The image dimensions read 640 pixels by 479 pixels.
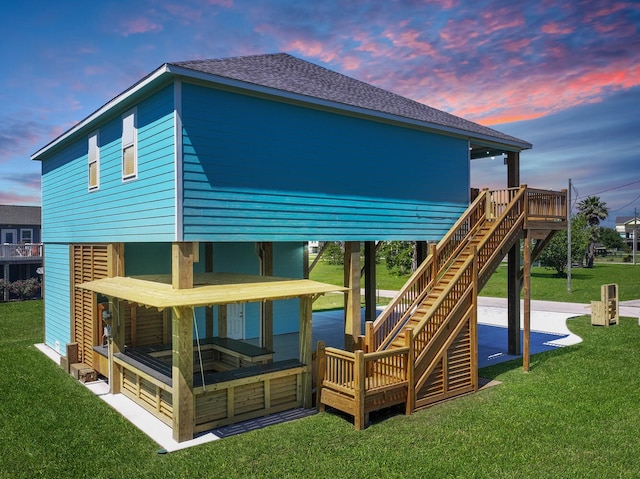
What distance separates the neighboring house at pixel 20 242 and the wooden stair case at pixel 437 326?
2853 cm

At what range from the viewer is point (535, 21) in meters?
15.5

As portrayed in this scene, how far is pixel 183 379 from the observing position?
8508 millimetres

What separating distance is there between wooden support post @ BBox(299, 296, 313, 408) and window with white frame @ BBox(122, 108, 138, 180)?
4.66 m

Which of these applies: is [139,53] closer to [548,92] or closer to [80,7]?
[80,7]

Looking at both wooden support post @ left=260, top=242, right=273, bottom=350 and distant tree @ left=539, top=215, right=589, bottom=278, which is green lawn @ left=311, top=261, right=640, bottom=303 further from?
wooden support post @ left=260, top=242, right=273, bottom=350

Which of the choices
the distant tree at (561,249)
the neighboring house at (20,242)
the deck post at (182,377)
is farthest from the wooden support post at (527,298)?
the distant tree at (561,249)

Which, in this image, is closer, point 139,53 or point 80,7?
point 80,7

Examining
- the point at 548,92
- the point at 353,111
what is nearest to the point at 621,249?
the point at 548,92

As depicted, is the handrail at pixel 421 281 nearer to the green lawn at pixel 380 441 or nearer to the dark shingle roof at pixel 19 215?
the green lawn at pixel 380 441

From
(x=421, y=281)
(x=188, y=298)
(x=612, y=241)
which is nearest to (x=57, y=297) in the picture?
(x=188, y=298)

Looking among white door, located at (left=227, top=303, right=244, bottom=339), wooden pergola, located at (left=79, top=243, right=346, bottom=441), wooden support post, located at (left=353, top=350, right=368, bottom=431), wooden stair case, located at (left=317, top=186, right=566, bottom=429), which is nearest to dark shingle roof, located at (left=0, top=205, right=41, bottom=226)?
white door, located at (left=227, top=303, right=244, bottom=339)

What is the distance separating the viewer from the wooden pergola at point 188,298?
8383 millimetres

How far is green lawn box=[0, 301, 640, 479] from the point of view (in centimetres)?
717

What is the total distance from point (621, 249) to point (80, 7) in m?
117
